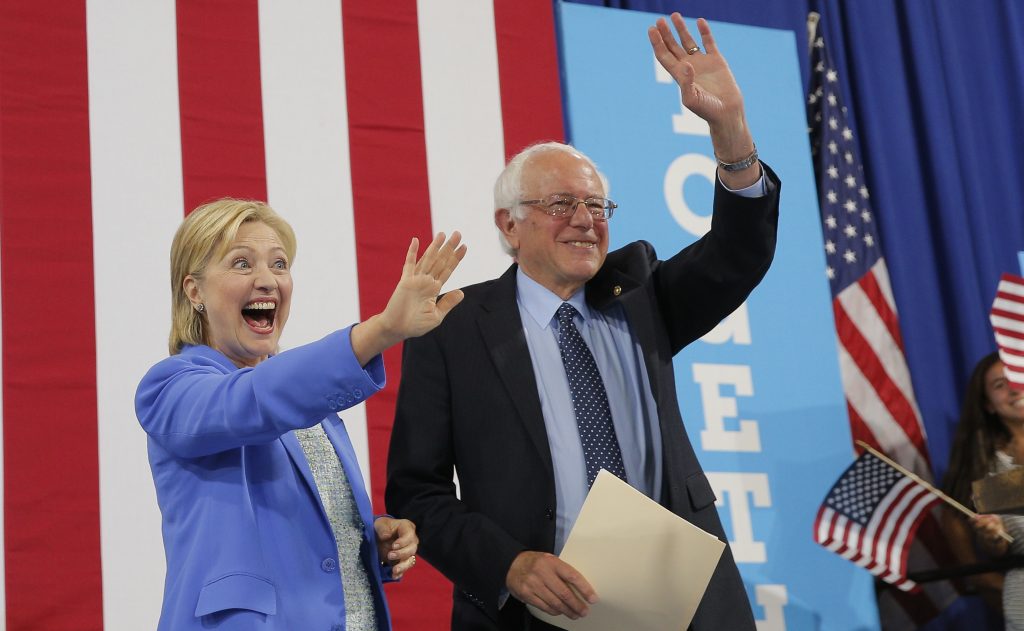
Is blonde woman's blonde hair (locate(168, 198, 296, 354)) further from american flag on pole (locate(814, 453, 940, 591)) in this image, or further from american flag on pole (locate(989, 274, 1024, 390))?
american flag on pole (locate(989, 274, 1024, 390))

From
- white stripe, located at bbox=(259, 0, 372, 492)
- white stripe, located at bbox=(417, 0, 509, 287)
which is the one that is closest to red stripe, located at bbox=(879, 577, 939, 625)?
white stripe, located at bbox=(417, 0, 509, 287)

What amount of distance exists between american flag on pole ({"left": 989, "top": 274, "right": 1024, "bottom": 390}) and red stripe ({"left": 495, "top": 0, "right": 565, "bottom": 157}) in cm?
164

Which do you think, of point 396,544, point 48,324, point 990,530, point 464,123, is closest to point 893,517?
point 990,530

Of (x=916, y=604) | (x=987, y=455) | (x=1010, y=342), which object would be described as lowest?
(x=916, y=604)

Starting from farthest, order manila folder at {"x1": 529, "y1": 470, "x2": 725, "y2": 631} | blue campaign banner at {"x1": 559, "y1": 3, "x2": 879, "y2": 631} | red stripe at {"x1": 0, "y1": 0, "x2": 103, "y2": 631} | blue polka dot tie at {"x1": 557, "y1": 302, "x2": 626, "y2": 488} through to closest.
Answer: blue campaign banner at {"x1": 559, "y1": 3, "x2": 879, "y2": 631} → red stripe at {"x1": 0, "y1": 0, "x2": 103, "y2": 631} → blue polka dot tie at {"x1": 557, "y1": 302, "x2": 626, "y2": 488} → manila folder at {"x1": 529, "y1": 470, "x2": 725, "y2": 631}

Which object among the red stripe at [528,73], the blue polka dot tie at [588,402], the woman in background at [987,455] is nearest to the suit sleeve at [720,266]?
the blue polka dot tie at [588,402]

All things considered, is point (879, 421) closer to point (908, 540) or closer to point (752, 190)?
point (908, 540)

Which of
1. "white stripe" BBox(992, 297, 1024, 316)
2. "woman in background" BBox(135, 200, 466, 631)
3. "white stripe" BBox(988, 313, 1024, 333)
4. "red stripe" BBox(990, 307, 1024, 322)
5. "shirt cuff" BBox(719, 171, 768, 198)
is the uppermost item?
"shirt cuff" BBox(719, 171, 768, 198)

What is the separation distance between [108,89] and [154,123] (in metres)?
0.16

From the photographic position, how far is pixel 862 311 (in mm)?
4543

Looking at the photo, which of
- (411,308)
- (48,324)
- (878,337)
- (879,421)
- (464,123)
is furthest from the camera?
(878,337)

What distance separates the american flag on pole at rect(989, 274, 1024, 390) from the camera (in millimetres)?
4086

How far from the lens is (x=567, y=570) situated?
1.90 m

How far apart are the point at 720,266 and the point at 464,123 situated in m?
1.86
